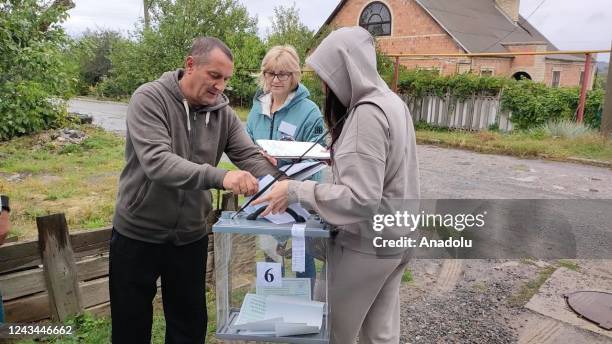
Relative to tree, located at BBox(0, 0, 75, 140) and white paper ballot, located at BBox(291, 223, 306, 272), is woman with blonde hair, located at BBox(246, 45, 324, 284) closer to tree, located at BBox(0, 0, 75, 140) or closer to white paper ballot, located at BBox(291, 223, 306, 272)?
white paper ballot, located at BBox(291, 223, 306, 272)

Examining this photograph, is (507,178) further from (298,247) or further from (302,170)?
(298,247)

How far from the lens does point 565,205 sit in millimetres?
6359

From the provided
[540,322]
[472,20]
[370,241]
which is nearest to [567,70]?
[472,20]

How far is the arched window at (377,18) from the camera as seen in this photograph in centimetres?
2644

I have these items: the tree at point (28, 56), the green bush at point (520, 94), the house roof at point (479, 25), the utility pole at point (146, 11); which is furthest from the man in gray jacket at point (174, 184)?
the house roof at point (479, 25)

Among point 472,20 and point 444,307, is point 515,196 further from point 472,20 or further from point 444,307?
point 472,20

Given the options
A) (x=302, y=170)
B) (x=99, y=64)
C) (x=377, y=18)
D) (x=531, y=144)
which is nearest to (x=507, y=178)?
(x=531, y=144)

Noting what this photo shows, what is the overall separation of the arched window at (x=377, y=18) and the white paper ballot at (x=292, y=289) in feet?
85.6

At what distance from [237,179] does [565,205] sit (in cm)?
584

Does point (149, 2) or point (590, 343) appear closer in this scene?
point (590, 343)

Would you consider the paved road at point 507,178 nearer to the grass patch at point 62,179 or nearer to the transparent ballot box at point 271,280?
the grass patch at point 62,179

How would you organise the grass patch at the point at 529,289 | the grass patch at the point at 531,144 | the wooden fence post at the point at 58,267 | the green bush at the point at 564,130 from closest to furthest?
the wooden fence post at the point at 58,267 → the grass patch at the point at 529,289 → the grass patch at the point at 531,144 → the green bush at the point at 564,130

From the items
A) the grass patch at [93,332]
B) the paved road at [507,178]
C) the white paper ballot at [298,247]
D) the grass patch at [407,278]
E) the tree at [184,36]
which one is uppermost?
the tree at [184,36]

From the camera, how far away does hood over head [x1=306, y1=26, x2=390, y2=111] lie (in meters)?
1.70
